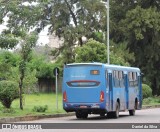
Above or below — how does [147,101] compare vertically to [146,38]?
below

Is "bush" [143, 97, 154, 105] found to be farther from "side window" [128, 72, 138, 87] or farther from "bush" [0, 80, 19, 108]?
"bush" [0, 80, 19, 108]

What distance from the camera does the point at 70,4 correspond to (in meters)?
74.5

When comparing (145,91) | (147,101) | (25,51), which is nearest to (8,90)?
(25,51)

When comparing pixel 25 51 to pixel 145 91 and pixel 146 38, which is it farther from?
pixel 146 38

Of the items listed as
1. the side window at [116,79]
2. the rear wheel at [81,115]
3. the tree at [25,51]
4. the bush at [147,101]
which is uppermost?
the tree at [25,51]

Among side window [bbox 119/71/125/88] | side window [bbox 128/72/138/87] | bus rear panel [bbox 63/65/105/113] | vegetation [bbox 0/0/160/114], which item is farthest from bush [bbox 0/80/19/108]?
vegetation [bbox 0/0/160/114]

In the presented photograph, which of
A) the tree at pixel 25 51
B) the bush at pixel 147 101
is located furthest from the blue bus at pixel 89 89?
the bush at pixel 147 101

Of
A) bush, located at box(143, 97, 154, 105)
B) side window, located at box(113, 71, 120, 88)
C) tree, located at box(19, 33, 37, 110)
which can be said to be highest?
tree, located at box(19, 33, 37, 110)

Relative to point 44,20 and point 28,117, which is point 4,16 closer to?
point 28,117

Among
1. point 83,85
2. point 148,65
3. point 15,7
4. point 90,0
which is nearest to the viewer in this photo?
point 15,7

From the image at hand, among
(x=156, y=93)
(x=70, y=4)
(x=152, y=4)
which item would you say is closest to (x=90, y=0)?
(x=70, y=4)

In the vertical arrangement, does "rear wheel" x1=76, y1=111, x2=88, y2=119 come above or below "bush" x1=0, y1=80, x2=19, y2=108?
below

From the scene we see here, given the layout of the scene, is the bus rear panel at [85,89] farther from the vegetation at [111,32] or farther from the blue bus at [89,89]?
the vegetation at [111,32]

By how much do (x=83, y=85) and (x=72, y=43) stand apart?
4411cm
